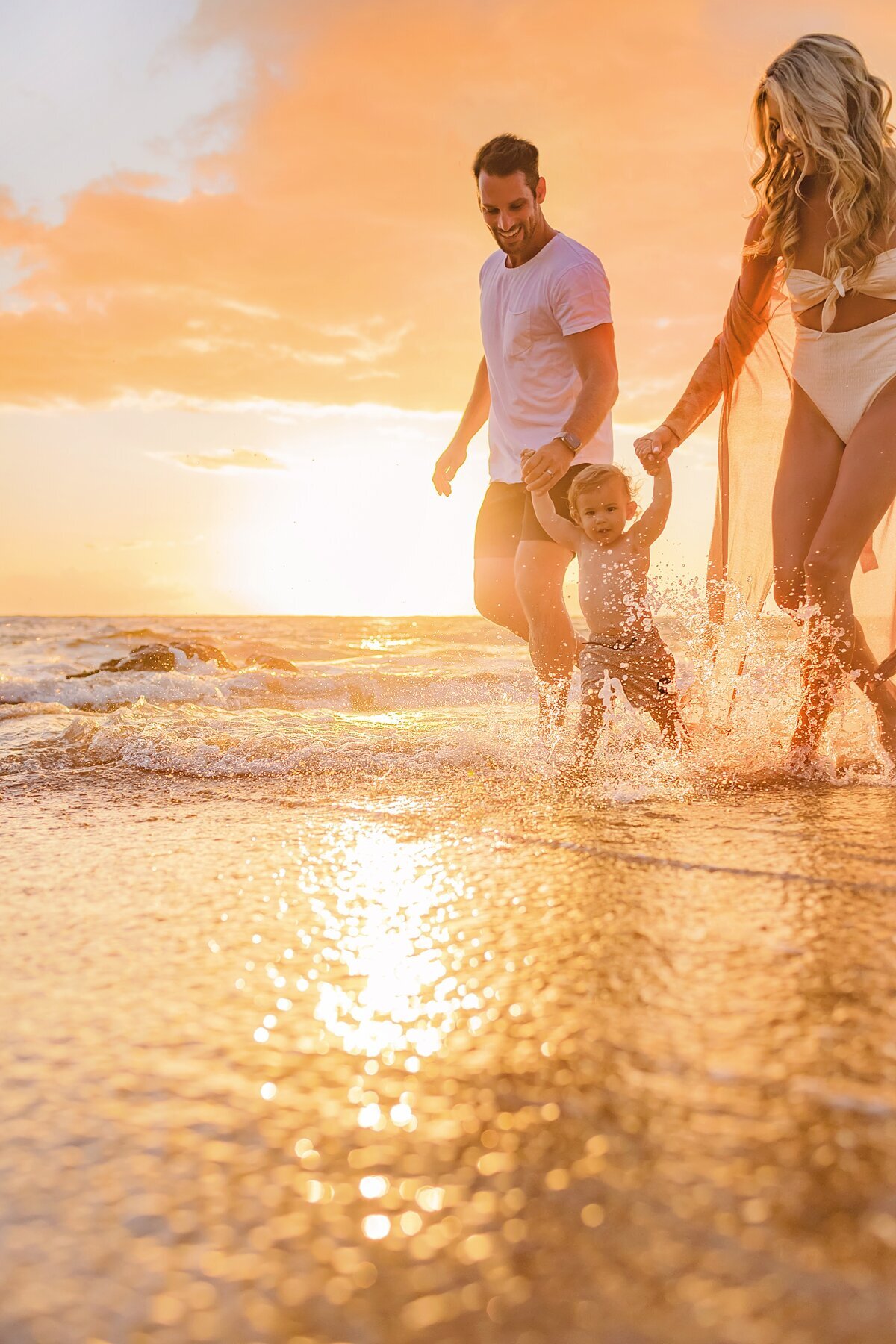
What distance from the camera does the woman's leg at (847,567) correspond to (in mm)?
2992

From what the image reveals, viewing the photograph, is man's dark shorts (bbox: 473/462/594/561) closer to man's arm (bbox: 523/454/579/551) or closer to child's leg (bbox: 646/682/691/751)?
man's arm (bbox: 523/454/579/551)

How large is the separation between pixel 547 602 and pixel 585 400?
761mm

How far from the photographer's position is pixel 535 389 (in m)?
3.98

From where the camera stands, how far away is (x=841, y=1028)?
1072 mm

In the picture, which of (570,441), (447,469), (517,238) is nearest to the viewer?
(570,441)

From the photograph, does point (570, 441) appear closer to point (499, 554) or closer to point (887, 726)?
point (499, 554)

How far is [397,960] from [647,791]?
4.64 ft

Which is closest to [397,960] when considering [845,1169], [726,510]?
[845,1169]

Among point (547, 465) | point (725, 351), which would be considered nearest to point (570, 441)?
point (547, 465)

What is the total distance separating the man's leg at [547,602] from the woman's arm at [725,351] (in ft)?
1.90

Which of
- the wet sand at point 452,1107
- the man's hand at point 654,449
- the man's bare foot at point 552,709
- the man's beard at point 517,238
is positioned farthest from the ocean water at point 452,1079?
the man's beard at point 517,238

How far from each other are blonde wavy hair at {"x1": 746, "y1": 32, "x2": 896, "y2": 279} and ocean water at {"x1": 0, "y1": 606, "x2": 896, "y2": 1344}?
175 centimetres

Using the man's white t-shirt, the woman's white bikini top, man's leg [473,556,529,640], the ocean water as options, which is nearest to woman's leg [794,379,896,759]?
the woman's white bikini top

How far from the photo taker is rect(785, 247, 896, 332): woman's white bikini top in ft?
9.59
